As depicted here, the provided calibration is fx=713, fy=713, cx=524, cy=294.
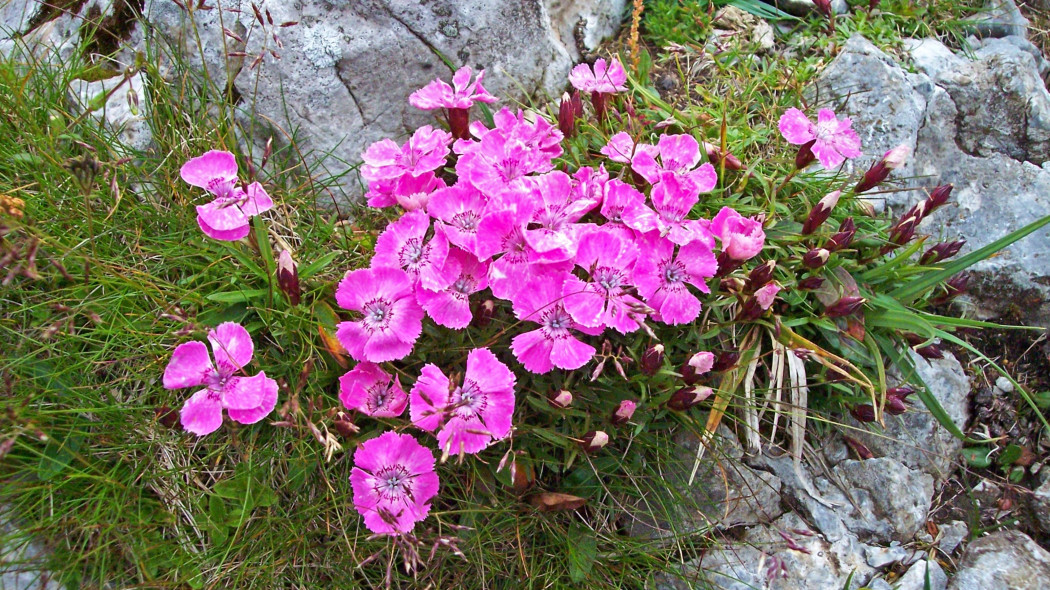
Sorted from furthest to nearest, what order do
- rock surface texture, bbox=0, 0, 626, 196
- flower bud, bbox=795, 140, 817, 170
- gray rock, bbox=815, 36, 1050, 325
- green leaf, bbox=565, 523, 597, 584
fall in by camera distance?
gray rock, bbox=815, 36, 1050, 325 → rock surface texture, bbox=0, 0, 626, 196 → flower bud, bbox=795, 140, 817, 170 → green leaf, bbox=565, 523, 597, 584

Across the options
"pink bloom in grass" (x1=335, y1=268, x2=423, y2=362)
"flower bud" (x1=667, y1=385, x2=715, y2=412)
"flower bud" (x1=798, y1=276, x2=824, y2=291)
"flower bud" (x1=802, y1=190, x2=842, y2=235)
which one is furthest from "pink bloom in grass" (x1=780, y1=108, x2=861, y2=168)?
"pink bloom in grass" (x1=335, y1=268, x2=423, y2=362)

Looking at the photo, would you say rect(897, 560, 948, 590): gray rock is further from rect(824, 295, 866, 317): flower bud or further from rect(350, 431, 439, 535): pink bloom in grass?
rect(350, 431, 439, 535): pink bloom in grass

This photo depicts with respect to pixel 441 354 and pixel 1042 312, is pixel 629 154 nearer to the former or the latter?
pixel 441 354

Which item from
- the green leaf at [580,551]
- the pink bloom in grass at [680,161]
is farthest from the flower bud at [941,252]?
the green leaf at [580,551]

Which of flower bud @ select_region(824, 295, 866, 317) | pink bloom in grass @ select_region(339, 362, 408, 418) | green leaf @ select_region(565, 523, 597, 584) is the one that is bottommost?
green leaf @ select_region(565, 523, 597, 584)

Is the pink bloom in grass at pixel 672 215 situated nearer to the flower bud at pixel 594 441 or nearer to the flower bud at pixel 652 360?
the flower bud at pixel 652 360

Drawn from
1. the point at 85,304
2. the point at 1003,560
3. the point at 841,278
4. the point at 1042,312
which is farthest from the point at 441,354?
the point at 1042,312

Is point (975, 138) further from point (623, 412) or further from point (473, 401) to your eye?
point (473, 401)
